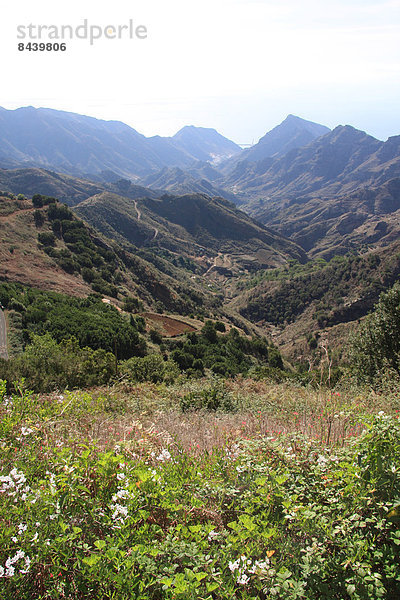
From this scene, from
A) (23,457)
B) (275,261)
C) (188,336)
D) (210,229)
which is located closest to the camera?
(23,457)

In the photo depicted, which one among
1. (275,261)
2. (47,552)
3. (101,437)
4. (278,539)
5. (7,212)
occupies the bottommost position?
(275,261)

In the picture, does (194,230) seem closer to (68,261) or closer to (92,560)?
(68,261)

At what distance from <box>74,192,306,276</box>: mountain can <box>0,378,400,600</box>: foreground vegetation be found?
110 metres

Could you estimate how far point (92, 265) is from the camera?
5562cm

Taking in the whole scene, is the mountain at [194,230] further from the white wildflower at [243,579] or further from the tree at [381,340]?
the white wildflower at [243,579]

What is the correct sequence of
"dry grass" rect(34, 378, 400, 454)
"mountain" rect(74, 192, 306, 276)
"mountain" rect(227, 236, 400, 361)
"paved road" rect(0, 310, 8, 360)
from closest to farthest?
"dry grass" rect(34, 378, 400, 454) → "paved road" rect(0, 310, 8, 360) → "mountain" rect(227, 236, 400, 361) → "mountain" rect(74, 192, 306, 276)

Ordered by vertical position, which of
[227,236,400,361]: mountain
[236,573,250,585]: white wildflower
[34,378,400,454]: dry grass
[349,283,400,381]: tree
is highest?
[236,573,250,585]: white wildflower

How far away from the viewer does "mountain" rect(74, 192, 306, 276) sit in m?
126

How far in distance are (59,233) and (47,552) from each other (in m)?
63.3

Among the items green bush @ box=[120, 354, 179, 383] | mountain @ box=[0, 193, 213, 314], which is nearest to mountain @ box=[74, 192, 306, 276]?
mountain @ box=[0, 193, 213, 314]

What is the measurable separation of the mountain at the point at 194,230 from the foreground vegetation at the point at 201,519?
362ft

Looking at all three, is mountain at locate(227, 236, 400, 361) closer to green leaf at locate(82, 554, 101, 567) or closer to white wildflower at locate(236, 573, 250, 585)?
white wildflower at locate(236, 573, 250, 585)

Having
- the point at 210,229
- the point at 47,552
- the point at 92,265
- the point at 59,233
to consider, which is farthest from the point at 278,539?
the point at 210,229

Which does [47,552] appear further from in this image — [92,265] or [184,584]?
[92,265]
